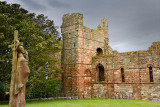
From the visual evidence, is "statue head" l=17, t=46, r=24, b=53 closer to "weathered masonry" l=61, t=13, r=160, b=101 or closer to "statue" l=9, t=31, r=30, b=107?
"statue" l=9, t=31, r=30, b=107

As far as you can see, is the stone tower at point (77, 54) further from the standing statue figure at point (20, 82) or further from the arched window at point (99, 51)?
the standing statue figure at point (20, 82)

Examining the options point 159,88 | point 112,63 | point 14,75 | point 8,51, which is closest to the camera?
point 14,75

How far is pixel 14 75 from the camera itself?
6711mm

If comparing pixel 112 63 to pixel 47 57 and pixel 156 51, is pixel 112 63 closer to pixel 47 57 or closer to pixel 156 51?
pixel 156 51

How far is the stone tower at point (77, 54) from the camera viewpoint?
20.3m

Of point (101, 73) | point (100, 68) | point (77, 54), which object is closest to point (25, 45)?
point (77, 54)

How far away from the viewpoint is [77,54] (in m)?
20.5

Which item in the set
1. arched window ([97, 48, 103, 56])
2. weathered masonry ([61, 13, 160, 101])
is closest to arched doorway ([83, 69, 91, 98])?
weathered masonry ([61, 13, 160, 101])

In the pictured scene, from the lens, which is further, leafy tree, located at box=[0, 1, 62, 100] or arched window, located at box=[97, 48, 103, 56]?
arched window, located at box=[97, 48, 103, 56]

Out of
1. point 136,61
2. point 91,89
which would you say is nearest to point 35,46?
point 91,89

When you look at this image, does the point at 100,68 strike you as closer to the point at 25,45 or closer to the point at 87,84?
the point at 87,84

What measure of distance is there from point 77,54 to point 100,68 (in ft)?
14.0

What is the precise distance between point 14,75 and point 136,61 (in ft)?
48.6

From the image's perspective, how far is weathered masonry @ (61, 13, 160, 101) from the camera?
58.7ft
